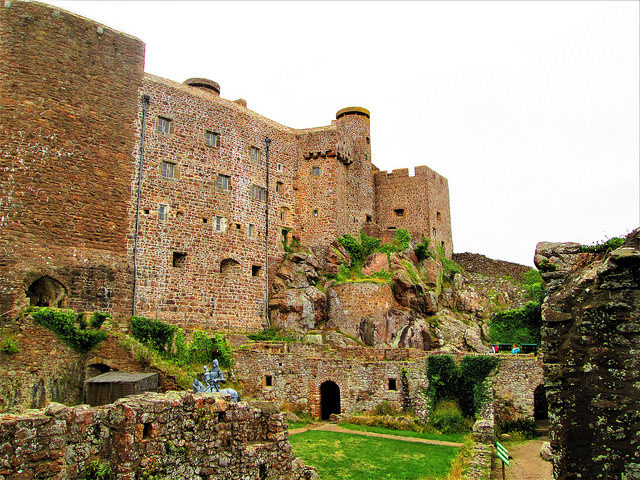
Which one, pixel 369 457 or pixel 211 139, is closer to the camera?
pixel 369 457

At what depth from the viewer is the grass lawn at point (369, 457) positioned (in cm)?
1508

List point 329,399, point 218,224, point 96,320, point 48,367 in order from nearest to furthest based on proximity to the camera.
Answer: point 48,367 < point 96,320 < point 329,399 < point 218,224

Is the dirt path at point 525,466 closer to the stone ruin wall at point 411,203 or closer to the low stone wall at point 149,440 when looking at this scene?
the low stone wall at point 149,440

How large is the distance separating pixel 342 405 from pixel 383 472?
8651 millimetres

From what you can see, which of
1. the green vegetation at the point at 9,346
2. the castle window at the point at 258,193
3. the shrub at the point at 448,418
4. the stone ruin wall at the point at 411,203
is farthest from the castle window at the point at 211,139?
the shrub at the point at 448,418

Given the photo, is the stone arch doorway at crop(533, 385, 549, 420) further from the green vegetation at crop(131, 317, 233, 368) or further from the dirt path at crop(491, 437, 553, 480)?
the green vegetation at crop(131, 317, 233, 368)

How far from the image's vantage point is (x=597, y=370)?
5.80 meters

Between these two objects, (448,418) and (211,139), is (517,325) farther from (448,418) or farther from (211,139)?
(211,139)

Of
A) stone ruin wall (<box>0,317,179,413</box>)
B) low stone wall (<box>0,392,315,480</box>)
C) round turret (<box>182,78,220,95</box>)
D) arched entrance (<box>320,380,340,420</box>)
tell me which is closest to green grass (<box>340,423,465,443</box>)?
arched entrance (<box>320,380,340,420</box>)

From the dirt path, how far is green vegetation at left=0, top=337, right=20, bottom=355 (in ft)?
56.6

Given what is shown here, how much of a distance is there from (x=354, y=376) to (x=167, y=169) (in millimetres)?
15995

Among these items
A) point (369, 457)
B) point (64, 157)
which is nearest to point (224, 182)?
point (64, 157)

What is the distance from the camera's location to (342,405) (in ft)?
78.6

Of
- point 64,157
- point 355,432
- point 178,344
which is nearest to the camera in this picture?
point 355,432
